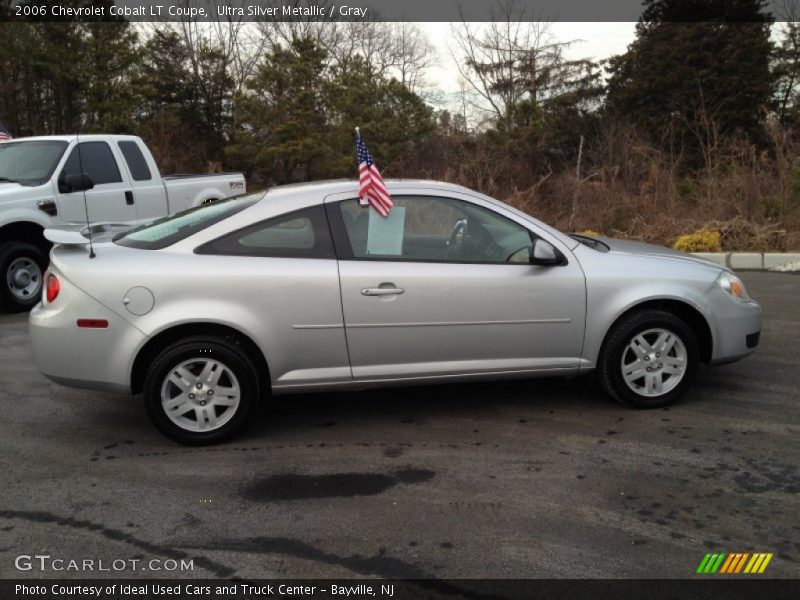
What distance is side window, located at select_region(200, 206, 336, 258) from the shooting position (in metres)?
4.59

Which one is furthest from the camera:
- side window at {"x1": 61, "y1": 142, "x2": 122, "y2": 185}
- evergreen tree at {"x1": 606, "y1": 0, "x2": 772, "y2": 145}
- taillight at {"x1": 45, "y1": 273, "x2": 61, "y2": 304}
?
evergreen tree at {"x1": 606, "y1": 0, "x2": 772, "y2": 145}

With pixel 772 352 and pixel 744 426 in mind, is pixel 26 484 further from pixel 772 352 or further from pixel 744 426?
pixel 772 352

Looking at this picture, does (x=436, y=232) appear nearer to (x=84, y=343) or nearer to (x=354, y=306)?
(x=354, y=306)

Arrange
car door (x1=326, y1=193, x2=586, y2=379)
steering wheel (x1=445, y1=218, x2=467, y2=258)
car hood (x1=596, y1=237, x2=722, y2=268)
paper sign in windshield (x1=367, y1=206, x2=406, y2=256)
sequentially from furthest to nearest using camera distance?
car hood (x1=596, y1=237, x2=722, y2=268), steering wheel (x1=445, y1=218, x2=467, y2=258), paper sign in windshield (x1=367, y1=206, x2=406, y2=256), car door (x1=326, y1=193, x2=586, y2=379)

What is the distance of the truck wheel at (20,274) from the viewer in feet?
28.4

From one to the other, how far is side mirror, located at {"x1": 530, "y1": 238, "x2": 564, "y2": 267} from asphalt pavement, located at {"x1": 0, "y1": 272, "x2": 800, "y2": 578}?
1035mm

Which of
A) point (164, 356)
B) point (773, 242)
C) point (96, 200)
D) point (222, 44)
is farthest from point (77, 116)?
point (164, 356)

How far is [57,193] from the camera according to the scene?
884 cm

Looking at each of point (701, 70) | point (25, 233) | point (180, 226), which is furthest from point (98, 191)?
point (701, 70)

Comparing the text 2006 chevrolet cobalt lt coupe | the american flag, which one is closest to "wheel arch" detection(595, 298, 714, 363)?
the text 2006 chevrolet cobalt lt coupe

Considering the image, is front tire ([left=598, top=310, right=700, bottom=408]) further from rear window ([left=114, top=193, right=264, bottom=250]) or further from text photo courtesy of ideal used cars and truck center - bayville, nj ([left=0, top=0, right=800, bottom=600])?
rear window ([left=114, top=193, right=264, bottom=250])

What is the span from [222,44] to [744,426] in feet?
137

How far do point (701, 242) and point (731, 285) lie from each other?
264 inches

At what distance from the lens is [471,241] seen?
194 inches
